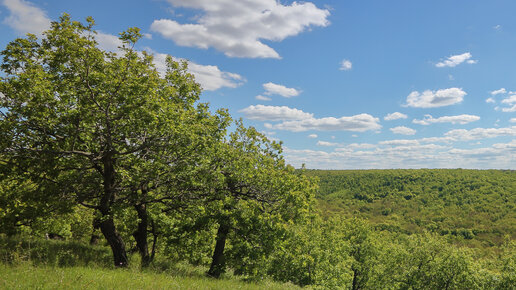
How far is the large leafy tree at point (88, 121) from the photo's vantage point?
1080 centimetres

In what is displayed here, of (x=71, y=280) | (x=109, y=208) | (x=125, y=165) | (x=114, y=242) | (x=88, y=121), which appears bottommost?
(x=114, y=242)

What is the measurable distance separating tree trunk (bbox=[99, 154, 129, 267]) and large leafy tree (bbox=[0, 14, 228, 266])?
0.05 m

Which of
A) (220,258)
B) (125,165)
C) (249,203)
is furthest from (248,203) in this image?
(125,165)

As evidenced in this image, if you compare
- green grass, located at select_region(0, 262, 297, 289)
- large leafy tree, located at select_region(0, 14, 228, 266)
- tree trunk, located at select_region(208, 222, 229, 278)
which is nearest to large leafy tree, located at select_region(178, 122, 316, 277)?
tree trunk, located at select_region(208, 222, 229, 278)

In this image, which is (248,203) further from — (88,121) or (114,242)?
(88,121)

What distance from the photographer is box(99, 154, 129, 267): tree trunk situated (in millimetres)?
13405

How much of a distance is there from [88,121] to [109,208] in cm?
441

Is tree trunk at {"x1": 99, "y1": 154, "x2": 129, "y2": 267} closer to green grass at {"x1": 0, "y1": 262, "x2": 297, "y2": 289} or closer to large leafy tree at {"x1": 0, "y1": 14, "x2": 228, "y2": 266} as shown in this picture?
large leafy tree at {"x1": 0, "y1": 14, "x2": 228, "y2": 266}

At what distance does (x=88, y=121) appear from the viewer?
1166cm

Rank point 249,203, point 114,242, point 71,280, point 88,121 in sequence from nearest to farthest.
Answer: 1. point 71,280
2. point 88,121
3. point 114,242
4. point 249,203

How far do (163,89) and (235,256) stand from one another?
1140 cm

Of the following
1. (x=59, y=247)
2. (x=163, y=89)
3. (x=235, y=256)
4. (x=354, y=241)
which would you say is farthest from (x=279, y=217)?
(x=354, y=241)

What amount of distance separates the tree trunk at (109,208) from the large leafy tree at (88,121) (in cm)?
5

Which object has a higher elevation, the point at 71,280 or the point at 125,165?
the point at 125,165
